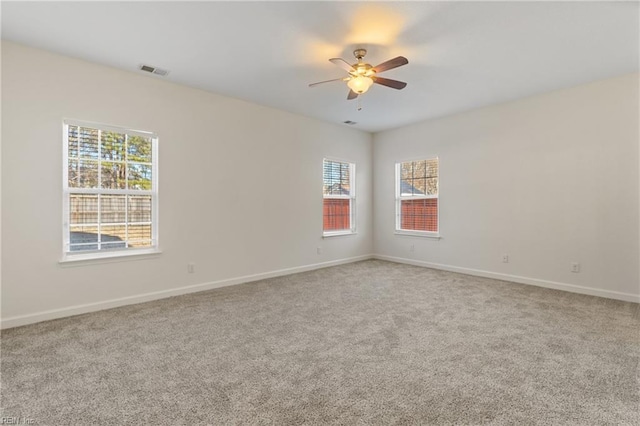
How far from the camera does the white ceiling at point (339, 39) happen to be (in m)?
2.48

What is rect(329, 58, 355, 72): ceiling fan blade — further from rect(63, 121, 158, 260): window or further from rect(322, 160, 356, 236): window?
rect(322, 160, 356, 236): window

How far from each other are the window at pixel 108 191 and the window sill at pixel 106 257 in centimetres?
2

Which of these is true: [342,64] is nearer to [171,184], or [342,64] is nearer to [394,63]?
[394,63]

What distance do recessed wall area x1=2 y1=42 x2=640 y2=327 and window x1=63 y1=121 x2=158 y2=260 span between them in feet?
0.36

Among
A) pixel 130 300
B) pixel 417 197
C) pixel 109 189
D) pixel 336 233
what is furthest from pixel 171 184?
pixel 417 197

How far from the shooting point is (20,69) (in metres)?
3.02

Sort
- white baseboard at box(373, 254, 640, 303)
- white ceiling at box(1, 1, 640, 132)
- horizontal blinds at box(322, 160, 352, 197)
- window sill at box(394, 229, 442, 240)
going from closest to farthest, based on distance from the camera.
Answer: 1. white ceiling at box(1, 1, 640, 132)
2. white baseboard at box(373, 254, 640, 303)
3. window sill at box(394, 229, 442, 240)
4. horizontal blinds at box(322, 160, 352, 197)

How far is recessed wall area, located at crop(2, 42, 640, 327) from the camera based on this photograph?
10.2 ft

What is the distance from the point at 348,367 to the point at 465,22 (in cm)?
292

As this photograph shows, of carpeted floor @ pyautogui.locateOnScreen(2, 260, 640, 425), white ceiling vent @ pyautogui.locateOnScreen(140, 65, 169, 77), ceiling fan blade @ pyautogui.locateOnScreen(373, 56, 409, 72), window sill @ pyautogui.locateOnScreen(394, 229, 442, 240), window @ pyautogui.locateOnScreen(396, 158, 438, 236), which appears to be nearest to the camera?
carpeted floor @ pyautogui.locateOnScreen(2, 260, 640, 425)

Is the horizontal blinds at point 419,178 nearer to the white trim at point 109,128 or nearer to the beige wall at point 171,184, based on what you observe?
the beige wall at point 171,184

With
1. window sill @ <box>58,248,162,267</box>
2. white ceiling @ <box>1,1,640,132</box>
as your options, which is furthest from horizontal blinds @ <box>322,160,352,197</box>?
window sill @ <box>58,248,162,267</box>

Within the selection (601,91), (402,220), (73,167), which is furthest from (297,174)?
(601,91)

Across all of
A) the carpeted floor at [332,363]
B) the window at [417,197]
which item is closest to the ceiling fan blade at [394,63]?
the carpeted floor at [332,363]
